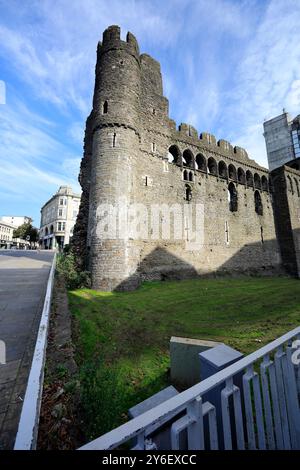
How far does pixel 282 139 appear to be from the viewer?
4847cm

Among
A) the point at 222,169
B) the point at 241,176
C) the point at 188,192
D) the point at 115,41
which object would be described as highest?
the point at 115,41

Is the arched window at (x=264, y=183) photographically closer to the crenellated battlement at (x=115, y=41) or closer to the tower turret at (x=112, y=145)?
the tower turret at (x=112, y=145)

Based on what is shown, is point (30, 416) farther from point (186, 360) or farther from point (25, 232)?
point (25, 232)

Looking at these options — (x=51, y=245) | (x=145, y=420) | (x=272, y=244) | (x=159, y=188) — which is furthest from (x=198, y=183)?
(x=51, y=245)

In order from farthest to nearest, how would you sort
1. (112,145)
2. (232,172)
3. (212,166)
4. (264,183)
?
(264,183), (232,172), (212,166), (112,145)

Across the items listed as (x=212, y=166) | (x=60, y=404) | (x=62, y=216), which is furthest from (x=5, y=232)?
(x=60, y=404)

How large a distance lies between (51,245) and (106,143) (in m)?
47.6

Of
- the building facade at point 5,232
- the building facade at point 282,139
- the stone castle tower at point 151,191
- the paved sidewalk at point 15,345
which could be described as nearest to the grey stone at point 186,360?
the paved sidewalk at point 15,345

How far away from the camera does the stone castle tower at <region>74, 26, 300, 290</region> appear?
12.9 metres

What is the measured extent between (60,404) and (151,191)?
14.5 meters

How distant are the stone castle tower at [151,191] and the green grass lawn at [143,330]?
3229 millimetres

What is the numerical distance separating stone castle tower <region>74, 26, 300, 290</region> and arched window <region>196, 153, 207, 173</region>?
0.09m

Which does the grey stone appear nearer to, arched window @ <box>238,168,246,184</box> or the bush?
the bush
